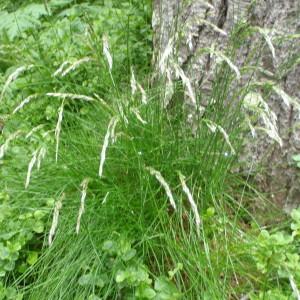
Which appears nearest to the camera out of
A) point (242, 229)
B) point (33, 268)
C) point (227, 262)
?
point (227, 262)

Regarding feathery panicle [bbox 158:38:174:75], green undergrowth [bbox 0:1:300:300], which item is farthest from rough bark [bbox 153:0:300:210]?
feathery panicle [bbox 158:38:174:75]

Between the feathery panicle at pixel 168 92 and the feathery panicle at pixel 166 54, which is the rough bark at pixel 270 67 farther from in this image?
the feathery panicle at pixel 166 54

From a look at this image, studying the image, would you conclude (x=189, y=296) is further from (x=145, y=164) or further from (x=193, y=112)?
(x=193, y=112)

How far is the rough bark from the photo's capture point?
2.21 metres

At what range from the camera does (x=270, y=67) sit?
7.51ft

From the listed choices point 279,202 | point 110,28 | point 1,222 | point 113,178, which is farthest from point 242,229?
point 110,28

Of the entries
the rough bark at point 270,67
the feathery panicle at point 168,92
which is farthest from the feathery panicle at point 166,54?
the rough bark at point 270,67

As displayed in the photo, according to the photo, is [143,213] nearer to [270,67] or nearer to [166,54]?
[166,54]

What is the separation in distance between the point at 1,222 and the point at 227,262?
944 mm

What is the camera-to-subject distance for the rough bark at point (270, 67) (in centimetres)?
221

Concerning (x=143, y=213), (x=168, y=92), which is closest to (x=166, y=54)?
(x=168, y=92)

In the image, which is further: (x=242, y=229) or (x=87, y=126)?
(x=87, y=126)

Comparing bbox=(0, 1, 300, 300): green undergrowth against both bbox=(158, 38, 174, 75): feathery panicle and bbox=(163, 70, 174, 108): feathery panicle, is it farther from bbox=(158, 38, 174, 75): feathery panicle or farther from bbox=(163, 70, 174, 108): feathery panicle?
bbox=(158, 38, 174, 75): feathery panicle

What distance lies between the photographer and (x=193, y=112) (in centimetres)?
232
